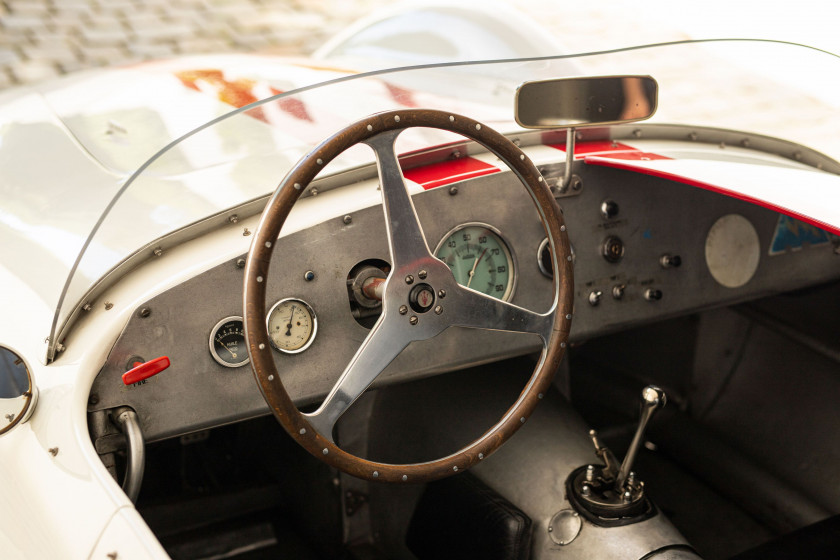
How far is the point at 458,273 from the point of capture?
160 centimetres

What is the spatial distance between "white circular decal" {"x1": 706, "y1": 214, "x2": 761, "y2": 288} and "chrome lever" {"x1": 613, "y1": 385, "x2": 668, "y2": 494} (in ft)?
1.77

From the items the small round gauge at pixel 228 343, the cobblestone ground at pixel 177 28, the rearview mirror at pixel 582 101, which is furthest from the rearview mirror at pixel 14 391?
the cobblestone ground at pixel 177 28

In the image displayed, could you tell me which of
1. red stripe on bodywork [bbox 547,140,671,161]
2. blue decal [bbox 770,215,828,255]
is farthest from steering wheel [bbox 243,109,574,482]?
blue decal [bbox 770,215,828,255]

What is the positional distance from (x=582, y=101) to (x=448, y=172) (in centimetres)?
30

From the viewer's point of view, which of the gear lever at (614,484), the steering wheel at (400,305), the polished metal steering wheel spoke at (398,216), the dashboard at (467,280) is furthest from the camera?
the gear lever at (614,484)

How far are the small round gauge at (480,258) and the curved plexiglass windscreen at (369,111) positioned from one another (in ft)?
0.75

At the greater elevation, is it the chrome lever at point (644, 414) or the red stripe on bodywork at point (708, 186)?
the red stripe on bodywork at point (708, 186)

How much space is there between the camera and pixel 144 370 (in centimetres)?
132

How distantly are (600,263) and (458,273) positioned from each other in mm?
381

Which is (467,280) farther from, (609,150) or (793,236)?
(793,236)

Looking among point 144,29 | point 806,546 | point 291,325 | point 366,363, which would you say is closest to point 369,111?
point 291,325

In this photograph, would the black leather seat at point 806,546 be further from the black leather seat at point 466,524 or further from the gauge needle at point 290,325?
the gauge needle at point 290,325

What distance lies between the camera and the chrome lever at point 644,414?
1.48 metres

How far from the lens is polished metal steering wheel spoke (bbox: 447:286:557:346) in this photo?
4.45 feet
